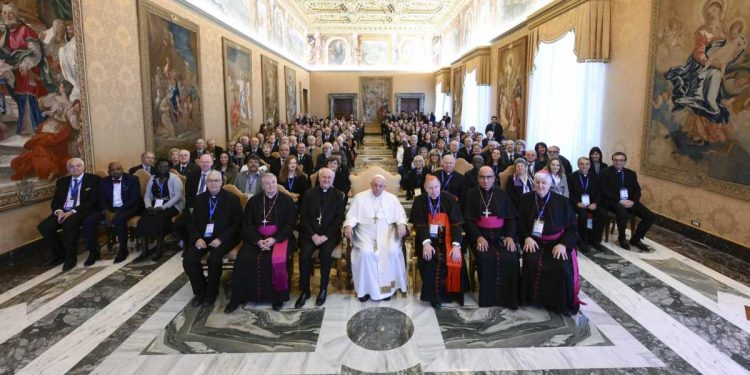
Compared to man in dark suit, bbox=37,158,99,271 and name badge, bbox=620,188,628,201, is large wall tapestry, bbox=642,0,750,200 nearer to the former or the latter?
name badge, bbox=620,188,628,201

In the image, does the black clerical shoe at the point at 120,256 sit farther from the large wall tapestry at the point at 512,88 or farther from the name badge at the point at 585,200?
the large wall tapestry at the point at 512,88

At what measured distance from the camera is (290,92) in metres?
21.1

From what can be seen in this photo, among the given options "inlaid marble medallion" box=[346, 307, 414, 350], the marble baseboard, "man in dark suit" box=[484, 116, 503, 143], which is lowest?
"inlaid marble medallion" box=[346, 307, 414, 350]

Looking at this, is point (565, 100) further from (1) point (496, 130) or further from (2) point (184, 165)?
(2) point (184, 165)

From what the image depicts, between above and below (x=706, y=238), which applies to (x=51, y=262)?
below

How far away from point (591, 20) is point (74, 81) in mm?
8691

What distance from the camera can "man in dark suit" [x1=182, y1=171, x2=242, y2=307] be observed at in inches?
173

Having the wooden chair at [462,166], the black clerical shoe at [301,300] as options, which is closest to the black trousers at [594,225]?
the wooden chair at [462,166]

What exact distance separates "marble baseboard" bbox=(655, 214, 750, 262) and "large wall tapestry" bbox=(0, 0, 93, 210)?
357 inches

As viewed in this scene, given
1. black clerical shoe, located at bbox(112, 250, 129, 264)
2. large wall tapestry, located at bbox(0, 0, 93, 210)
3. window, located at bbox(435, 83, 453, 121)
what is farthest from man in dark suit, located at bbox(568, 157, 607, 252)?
window, located at bbox(435, 83, 453, 121)

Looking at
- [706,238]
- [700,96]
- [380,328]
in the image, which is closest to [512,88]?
[700,96]

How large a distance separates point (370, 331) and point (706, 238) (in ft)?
17.4

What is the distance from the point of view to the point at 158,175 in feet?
20.0

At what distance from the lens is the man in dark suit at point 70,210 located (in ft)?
17.7
